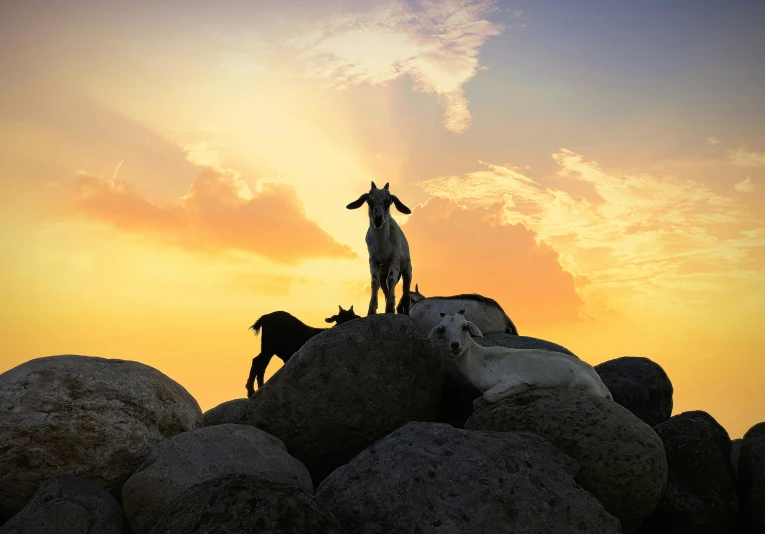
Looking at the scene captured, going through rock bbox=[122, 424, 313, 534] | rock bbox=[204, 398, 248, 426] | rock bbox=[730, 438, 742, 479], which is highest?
rock bbox=[204, 398, 248, 426]

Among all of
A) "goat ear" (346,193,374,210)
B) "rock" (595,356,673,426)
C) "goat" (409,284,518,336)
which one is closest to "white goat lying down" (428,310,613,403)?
"rock" (595,356,673,426)

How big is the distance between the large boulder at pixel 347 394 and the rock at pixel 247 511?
15.6 ft

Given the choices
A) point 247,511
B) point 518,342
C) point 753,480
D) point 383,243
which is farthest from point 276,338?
point 247,511

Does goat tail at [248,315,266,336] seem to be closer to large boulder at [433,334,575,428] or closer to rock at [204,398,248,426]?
rock at [204,398,248,426]

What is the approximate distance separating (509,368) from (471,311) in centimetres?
494

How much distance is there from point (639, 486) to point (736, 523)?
395 cm

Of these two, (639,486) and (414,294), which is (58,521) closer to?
(639,486)

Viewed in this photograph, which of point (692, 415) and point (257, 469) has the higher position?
point (692, 415)

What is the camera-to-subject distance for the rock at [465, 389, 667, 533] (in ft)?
28.0

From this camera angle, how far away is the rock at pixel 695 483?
10.9 metres

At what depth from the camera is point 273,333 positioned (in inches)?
790

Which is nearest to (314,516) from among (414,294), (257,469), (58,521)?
(257,469)

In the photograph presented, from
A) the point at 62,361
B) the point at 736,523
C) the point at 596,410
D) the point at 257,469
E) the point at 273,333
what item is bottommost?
the point at 736,523

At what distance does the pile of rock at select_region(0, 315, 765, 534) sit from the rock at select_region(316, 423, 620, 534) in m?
0.02
